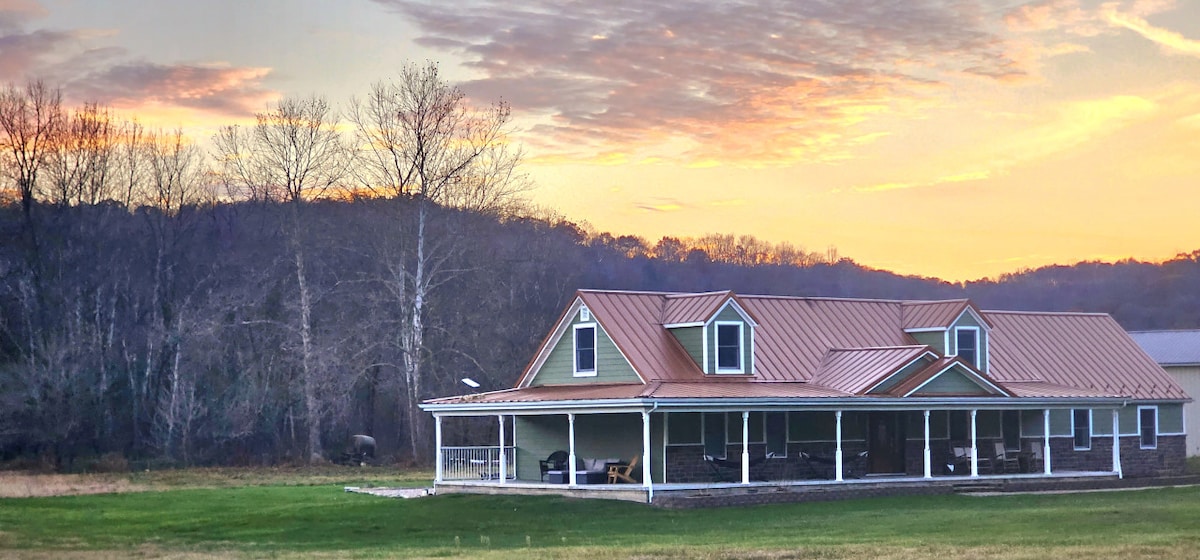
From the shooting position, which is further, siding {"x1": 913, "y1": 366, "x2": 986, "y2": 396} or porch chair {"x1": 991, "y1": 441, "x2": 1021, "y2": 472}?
porch chair {"x1": 991, "y1": 441, "x2": 1021, "y2": 472}

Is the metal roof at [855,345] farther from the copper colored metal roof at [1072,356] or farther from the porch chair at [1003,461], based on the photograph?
the porch chair at [1003,461]

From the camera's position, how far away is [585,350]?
36.8 m

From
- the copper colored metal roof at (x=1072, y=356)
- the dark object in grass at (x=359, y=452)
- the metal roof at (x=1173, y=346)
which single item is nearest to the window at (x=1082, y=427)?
the copper colored metal roof at (x=1072, y=356)

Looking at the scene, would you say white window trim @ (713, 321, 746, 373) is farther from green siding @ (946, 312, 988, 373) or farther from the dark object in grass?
the dark object in grass

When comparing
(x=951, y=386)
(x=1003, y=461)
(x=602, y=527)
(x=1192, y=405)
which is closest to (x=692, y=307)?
(x=951, y=386)

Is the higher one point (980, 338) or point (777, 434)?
point (980, 338)

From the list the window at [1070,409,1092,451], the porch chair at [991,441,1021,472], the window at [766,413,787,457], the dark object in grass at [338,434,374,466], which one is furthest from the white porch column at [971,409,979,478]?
the dark object in grass at [338,434,374,466]

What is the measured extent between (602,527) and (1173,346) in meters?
41.8

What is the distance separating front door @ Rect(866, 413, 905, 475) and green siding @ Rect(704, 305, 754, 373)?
408cm

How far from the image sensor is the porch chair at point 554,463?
1423 inches

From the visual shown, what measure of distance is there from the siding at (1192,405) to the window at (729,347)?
2909cm

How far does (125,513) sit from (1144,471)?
3080cm

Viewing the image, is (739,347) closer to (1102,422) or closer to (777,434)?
(777,434)

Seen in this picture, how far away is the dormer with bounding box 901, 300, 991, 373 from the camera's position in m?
40.9
